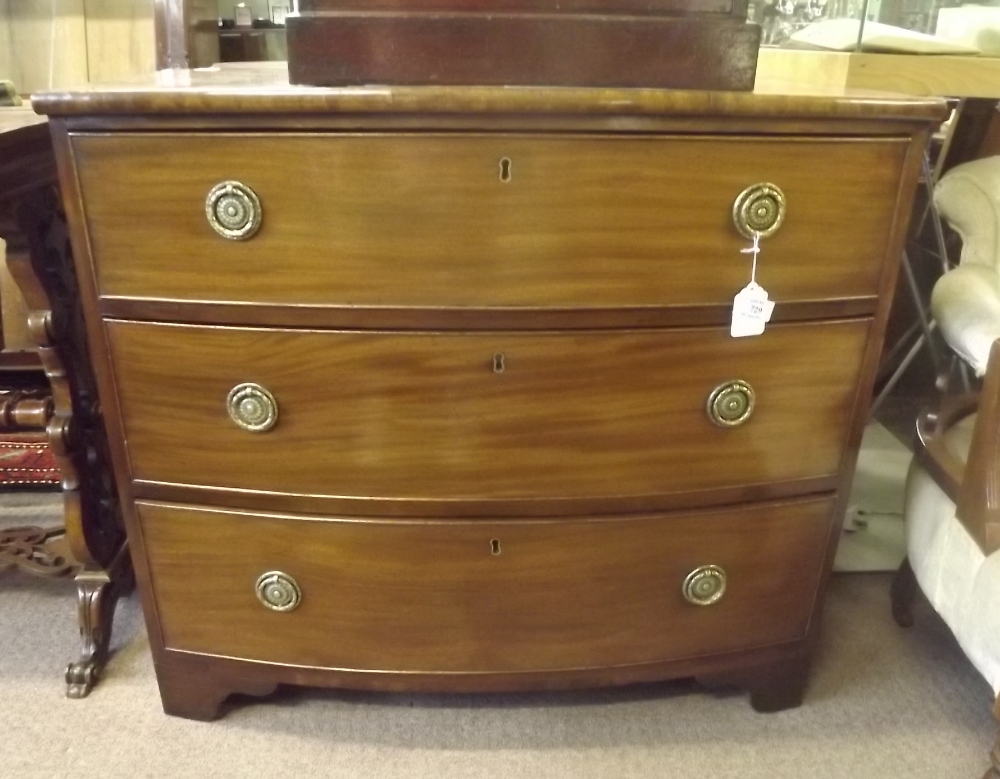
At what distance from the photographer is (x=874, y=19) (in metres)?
1.35

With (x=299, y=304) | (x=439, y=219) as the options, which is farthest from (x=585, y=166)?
(x=299, y=304)

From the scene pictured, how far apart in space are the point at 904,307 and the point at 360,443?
5.42 feet

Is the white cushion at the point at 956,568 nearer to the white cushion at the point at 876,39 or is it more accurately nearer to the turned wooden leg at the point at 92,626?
the white cushion at the point at 876,39

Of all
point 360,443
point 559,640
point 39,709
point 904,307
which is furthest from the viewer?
point 904,307

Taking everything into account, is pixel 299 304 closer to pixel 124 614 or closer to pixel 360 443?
pixel 360 443

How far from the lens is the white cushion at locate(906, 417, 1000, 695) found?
115 cm

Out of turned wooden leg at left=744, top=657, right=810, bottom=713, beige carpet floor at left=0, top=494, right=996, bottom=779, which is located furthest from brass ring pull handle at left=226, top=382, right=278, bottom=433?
turned wooden leg at left=744, top=657, right=810, bottom=713

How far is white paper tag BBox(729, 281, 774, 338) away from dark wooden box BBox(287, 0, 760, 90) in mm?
251

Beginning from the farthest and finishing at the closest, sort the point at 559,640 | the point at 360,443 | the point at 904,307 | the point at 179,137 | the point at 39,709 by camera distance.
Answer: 1. the point at 904,307
2. the point at 39,709
3. the point at 559,640
4. the point at 360,443
5. the point at 179,137

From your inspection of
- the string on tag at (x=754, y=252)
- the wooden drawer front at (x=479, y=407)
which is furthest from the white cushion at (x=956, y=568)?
the string on tag at (x=754, y=252)

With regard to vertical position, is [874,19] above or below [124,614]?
above

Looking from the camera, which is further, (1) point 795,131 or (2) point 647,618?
(2) point 647,618

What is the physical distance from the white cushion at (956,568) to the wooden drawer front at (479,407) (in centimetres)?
29

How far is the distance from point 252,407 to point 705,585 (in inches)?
25.7
